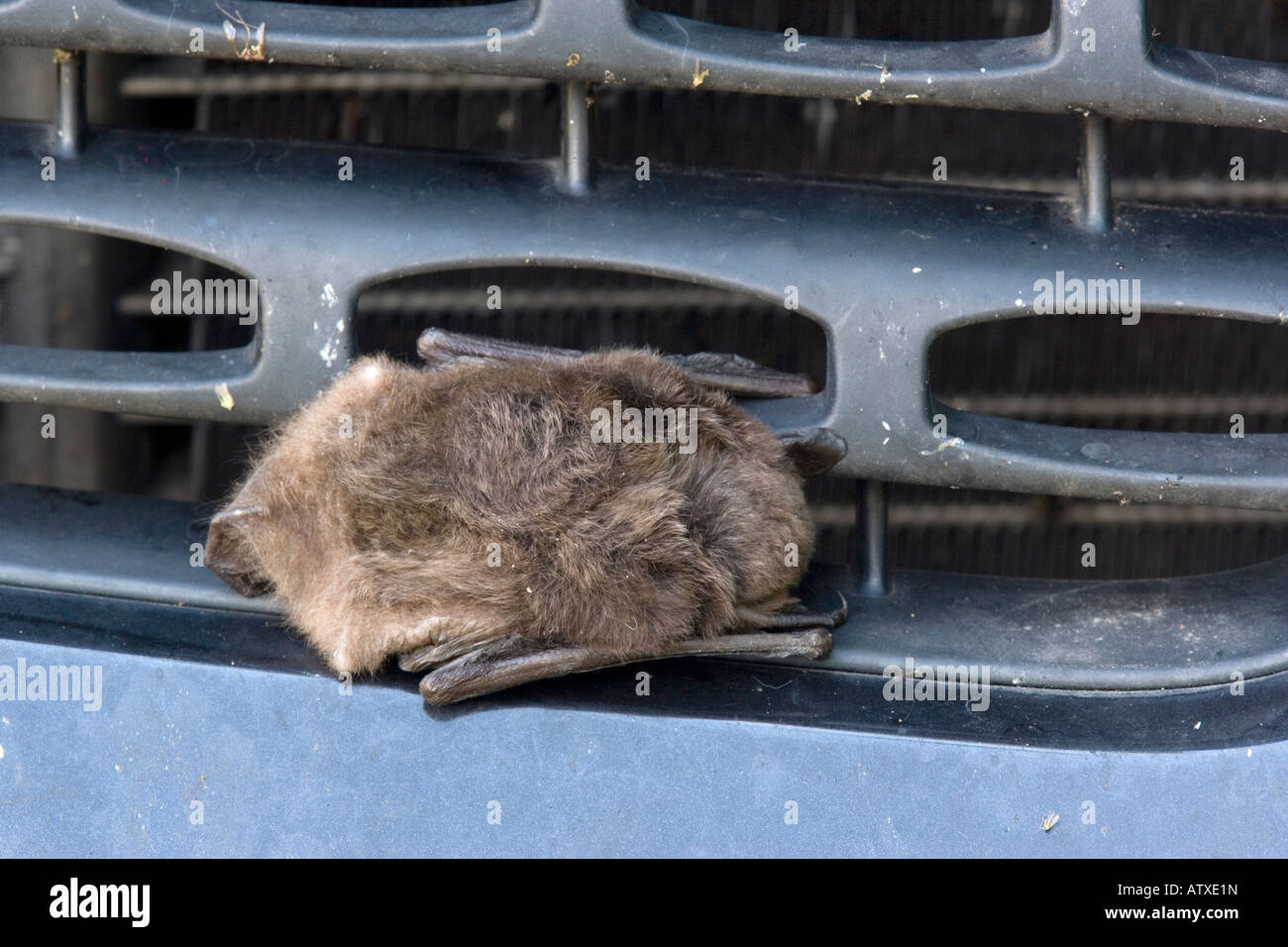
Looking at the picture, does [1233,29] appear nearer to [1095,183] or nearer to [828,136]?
[828,136]

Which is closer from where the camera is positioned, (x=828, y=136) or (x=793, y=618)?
(x=793, y=618)

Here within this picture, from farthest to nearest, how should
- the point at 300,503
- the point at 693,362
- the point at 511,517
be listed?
the point at 693,362 < the point at 300,503 < the point at 511,517

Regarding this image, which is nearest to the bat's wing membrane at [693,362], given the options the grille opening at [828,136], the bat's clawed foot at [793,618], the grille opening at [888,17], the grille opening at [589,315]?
the bat's clawed foot at [793,618]

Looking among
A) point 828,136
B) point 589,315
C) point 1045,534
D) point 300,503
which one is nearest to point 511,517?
point 300,503

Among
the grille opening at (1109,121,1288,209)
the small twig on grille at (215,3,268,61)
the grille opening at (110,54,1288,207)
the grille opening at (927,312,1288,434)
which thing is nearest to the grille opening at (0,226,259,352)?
the grille opening at (110,54,1288,207)

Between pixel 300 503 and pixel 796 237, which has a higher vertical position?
pixel 796 237

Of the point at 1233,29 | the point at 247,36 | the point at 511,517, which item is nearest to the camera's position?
the point at 247,36

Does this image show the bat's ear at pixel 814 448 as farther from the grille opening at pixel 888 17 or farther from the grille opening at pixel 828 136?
the grille opening at pixel 888 17
